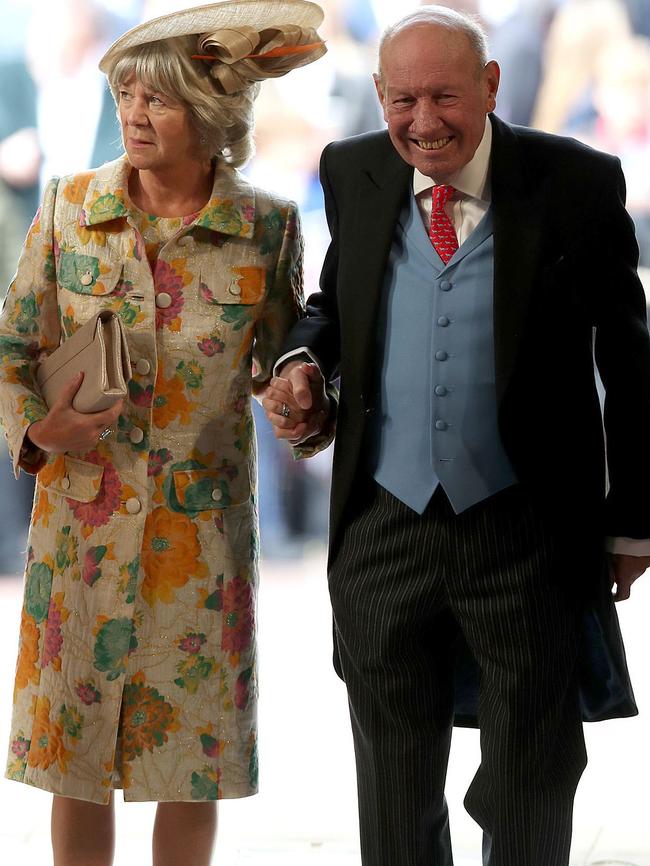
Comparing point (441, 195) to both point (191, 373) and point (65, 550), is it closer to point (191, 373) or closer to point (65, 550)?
point (191, 373)

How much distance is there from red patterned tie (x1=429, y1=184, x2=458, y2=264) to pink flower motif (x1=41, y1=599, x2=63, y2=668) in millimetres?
874

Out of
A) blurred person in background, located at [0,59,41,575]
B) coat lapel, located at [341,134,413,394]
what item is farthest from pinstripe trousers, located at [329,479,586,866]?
blurred person in background, located at [0,59,41,575]

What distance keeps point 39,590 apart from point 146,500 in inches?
9.8

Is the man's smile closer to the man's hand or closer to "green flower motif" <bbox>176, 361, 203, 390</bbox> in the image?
"green flower motif" <bbox>176, 361, 203, 390</bbox>

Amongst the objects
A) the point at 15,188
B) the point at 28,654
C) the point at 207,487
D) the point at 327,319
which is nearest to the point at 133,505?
the point at 207,487

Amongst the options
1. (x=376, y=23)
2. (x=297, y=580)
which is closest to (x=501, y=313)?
(x=376, y=23)

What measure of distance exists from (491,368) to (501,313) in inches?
3.6

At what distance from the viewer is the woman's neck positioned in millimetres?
2240

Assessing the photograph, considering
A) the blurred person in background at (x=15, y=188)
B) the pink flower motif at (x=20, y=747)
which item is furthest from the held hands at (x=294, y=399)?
the blurred person in background at (x=15, y=188)

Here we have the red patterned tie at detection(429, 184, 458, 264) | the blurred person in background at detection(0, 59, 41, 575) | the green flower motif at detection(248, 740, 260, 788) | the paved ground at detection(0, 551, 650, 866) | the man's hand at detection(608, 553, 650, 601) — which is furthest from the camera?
the blurred person in background at detection(0, 59, 41, 575)

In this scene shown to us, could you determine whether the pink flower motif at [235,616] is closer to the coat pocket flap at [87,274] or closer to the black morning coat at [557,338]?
the black morning coat at [557,338]

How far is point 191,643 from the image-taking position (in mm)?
2271

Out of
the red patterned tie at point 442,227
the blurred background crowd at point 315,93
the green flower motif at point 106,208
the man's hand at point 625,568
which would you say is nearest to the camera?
the red patterned tie at point 442,227

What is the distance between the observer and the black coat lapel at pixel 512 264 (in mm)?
1930
